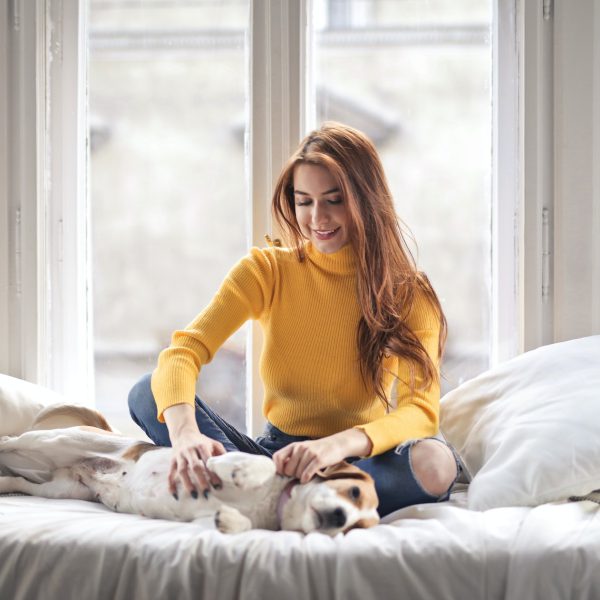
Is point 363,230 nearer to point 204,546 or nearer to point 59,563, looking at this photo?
point 204,546

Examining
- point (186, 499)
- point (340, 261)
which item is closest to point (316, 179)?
point (340, 261)

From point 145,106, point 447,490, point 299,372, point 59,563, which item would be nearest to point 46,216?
point 145,106

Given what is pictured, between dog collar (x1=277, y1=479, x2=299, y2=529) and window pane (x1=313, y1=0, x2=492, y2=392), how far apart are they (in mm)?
997

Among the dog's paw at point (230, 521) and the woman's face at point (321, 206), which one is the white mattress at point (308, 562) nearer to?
the dog's paw at point (230, 521)

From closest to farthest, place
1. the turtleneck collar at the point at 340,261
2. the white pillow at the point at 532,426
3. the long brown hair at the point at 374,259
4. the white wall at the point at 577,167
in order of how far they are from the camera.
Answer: the white pillow at the point at 532,426 → the long brown hair at the point at 374,259 → the turtleneck collar at the point at 340,261 → the white wall at the point at 577,167

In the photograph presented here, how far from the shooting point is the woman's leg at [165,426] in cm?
161

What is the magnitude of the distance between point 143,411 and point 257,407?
1.83 ft

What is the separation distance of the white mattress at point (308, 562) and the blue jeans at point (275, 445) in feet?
0.55

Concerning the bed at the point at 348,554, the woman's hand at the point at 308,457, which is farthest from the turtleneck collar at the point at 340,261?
the bed at the point at 348,554

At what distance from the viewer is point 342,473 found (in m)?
1.32

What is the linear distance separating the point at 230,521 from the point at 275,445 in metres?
0.46

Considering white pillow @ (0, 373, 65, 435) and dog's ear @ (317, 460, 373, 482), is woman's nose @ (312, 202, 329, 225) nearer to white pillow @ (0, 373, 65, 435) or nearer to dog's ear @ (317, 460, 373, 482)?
dog's ear @ (317, 460, 373, 482)

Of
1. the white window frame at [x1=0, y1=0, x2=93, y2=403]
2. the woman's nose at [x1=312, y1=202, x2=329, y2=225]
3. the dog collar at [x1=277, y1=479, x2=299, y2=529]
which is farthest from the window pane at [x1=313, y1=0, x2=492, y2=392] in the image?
the dog collar at [x1=277, y1=479, x2=299, y2=529]

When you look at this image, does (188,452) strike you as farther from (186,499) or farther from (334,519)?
(334,519)
